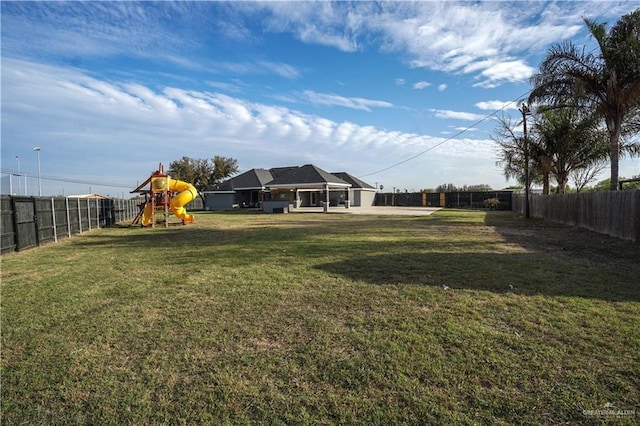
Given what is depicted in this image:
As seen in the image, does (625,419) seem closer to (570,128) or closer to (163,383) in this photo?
(163,383)

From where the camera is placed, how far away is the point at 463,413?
7.77ft

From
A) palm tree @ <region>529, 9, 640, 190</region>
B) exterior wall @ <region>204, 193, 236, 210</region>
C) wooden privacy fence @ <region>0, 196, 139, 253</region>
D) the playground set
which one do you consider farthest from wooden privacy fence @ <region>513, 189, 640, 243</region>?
exterior wall @ <region>204, 193, 236, 210</region>

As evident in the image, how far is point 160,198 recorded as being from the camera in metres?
19.7

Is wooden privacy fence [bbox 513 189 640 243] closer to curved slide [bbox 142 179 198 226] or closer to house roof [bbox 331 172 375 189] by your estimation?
curved slide [bbox 142 179 198 226]

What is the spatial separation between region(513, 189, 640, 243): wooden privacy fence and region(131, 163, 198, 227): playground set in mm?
18308

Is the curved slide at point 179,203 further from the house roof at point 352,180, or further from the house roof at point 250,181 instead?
the house roof at point 352,180

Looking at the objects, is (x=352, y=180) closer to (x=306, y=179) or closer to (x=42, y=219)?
(x=306, y=179)

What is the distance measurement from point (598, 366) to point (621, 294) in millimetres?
2688

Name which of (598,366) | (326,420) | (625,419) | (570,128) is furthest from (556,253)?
(570,128)

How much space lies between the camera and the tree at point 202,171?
49406 mm

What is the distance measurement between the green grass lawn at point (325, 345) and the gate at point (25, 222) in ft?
14.2

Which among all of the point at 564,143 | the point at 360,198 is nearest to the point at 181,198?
the point at 564,143

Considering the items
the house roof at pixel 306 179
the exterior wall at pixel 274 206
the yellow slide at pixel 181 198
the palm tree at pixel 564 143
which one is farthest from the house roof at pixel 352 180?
the yellow slide at pixel 181 198

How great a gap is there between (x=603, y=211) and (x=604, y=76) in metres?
4.85
